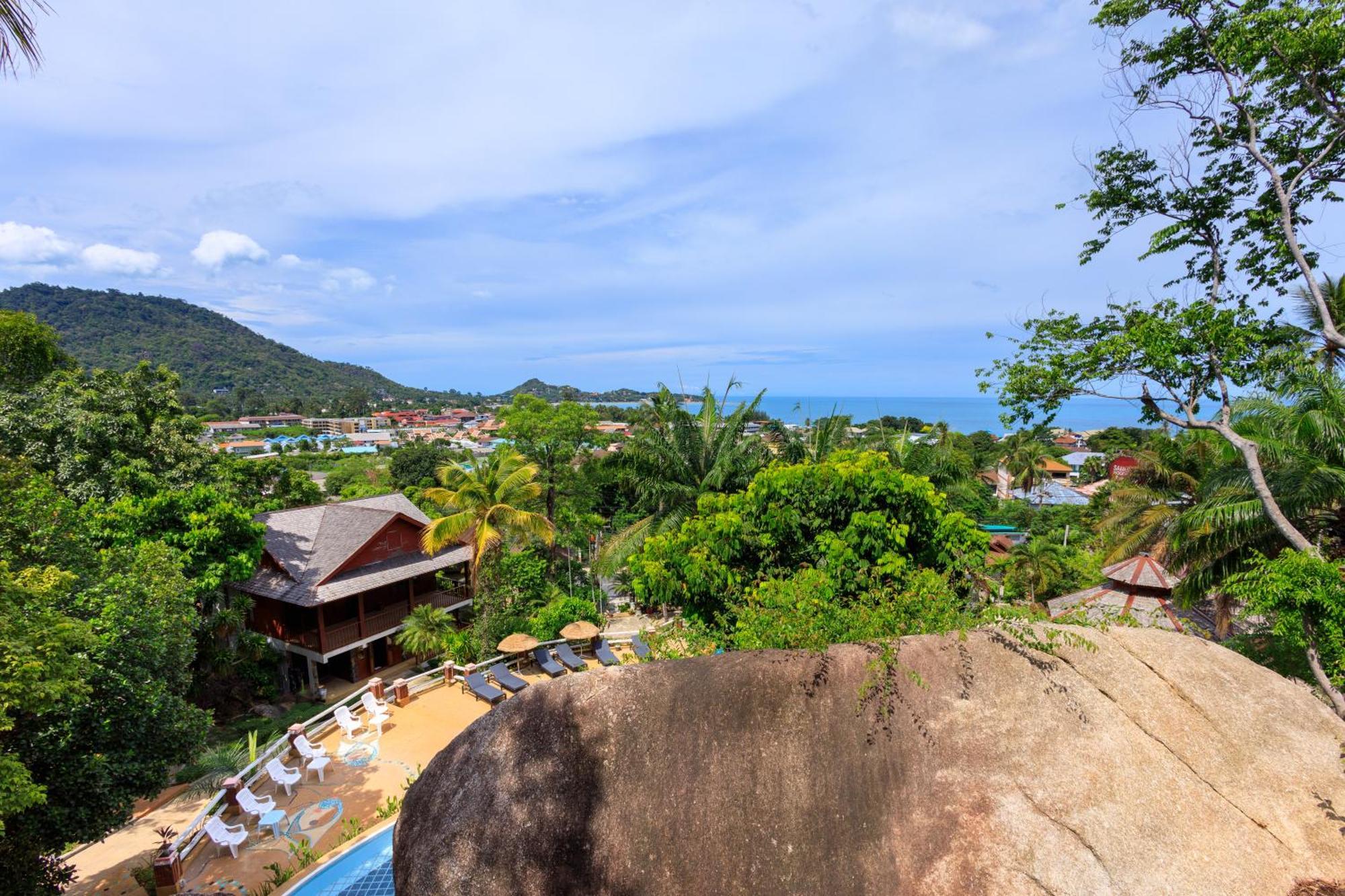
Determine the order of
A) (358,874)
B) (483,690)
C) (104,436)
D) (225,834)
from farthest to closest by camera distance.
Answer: (104,436) → (483,690) → (225,834) → (358,874)

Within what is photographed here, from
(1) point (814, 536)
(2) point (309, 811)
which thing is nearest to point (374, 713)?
(2) point (309, 811)

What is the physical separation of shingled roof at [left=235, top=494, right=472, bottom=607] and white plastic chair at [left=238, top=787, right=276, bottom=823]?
8.19 m

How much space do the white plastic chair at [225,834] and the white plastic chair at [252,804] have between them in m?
0.45

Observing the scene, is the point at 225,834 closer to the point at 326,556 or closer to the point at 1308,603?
the point at 326,556

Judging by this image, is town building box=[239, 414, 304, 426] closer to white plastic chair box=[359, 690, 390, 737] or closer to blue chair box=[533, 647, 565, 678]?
blue chair box=[533, 647, 565, 678]

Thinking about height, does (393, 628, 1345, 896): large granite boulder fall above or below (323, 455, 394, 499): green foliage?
above

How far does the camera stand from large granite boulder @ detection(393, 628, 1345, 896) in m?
4.86

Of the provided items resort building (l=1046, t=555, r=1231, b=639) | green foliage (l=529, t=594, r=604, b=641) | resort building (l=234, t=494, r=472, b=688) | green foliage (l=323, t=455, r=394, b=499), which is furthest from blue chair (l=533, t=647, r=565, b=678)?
green foliage (l=323, t=455, r=394, b=499)

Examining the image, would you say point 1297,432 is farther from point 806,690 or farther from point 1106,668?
point 806,690

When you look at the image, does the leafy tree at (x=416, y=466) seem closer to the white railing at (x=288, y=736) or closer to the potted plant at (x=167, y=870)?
the white railing at (x=288, y=736)

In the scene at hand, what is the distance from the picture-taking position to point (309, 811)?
10922mm

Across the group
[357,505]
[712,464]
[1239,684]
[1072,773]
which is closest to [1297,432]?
[1239,684]

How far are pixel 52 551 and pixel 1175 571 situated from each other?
2168cm

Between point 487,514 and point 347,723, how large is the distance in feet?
26.2
